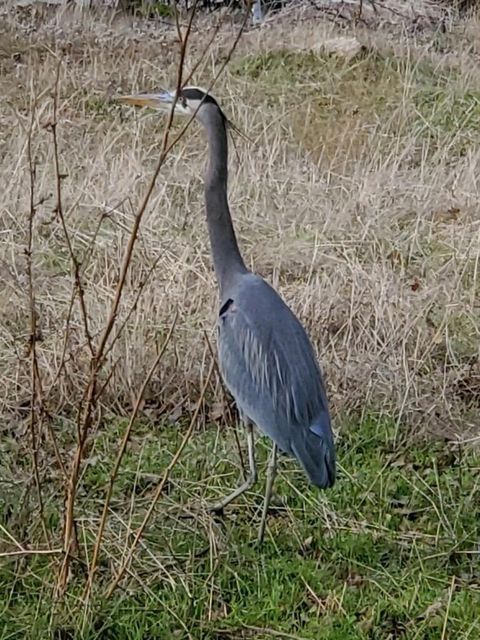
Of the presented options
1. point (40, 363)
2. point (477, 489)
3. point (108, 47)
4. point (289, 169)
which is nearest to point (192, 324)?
point (40, 363)

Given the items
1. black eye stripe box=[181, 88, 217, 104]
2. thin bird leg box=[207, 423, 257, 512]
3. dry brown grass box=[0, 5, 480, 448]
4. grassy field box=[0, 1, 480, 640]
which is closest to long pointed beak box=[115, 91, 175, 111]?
black eye stripe box=[181, 88, 217, 104]

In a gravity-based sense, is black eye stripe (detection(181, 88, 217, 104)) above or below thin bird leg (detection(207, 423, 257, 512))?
above

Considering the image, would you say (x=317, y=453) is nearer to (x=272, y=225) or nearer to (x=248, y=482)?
(x=248, y=482)

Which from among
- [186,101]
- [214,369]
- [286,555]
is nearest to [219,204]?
[186,101]

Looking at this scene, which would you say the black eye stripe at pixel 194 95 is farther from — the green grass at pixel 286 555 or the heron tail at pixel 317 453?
the green grass at pixel 286 555

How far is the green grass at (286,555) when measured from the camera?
2625 mm

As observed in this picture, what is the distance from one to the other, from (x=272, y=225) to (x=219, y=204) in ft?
6.47

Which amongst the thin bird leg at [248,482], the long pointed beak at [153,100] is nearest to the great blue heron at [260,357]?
the thin bird leg at [248,482]

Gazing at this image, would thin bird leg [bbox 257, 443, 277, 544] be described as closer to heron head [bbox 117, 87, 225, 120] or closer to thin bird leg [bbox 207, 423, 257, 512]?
thin bird leg [bbox 207, 423, 257, 512]

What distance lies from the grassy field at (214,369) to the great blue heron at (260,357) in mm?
227

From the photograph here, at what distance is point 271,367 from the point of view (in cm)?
294

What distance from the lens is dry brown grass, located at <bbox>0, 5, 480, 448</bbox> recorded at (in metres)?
3.82

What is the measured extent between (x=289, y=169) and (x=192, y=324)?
1.87 m

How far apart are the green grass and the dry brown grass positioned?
31cm
